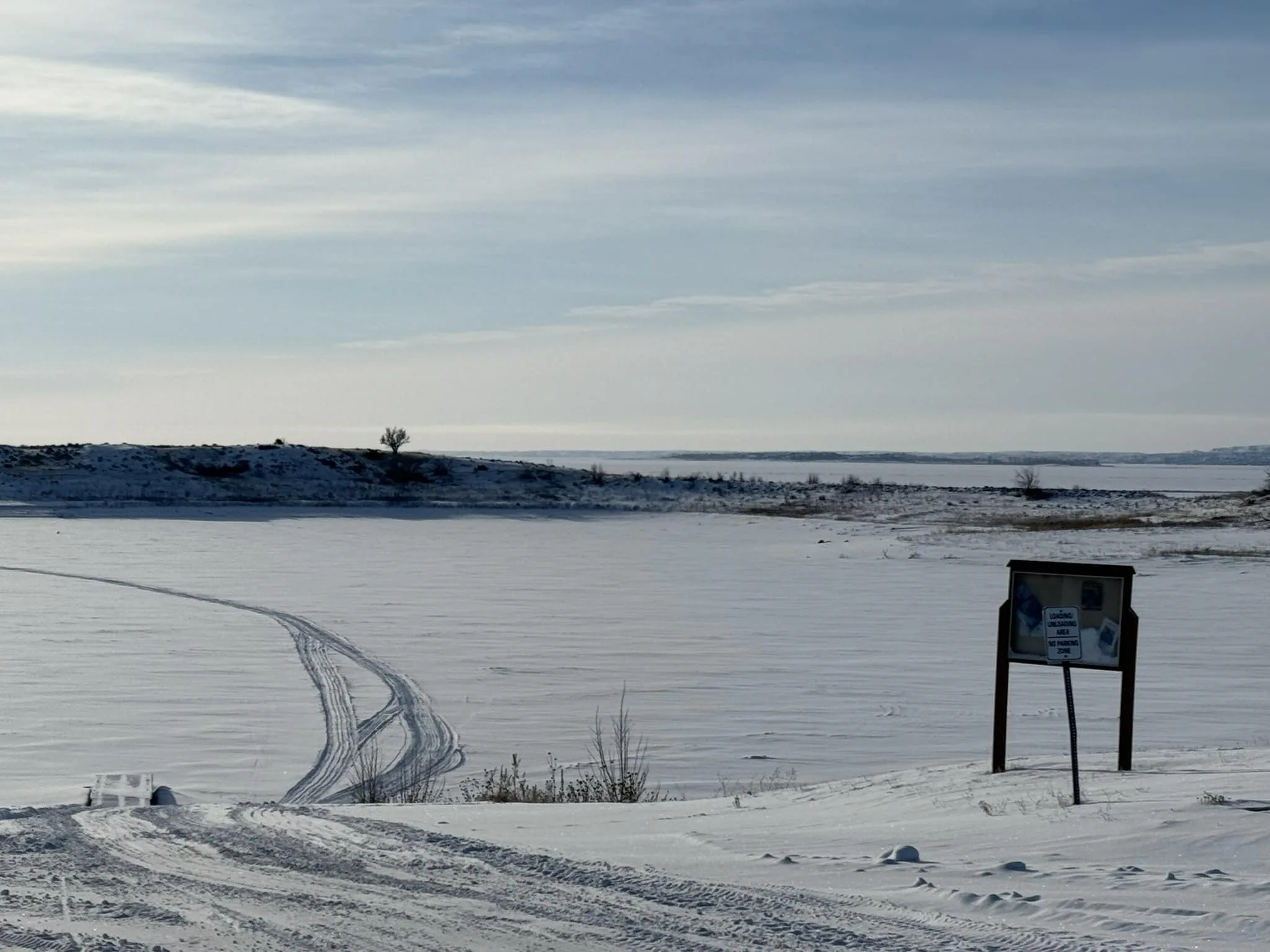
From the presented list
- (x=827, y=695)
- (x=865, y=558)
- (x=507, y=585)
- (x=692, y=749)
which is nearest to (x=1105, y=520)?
(x=865, y=558)

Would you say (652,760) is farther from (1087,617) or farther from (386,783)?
(1087,617)

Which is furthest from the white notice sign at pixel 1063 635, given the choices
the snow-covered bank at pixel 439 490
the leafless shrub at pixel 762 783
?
the snow-covered bank at pixel 439 490

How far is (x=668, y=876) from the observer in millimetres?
6016

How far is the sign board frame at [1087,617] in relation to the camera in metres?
8.51

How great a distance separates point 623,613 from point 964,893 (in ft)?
53.3

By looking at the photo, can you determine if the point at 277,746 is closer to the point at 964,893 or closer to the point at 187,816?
the point at 187,816

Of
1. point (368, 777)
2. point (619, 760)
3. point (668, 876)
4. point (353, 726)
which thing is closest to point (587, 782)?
point (619, 760)

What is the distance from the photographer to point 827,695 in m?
14.5

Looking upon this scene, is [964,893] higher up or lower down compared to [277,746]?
higher up

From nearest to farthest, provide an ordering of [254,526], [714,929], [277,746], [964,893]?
[714,929] → [964,893] → [277,746] → [254,526]

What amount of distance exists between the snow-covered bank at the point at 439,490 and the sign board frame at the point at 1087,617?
40.1 metres

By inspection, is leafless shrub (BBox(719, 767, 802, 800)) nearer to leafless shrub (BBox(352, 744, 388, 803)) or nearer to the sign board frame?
the sign board frame

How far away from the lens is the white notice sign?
7785 mm

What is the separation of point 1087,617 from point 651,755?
14.4ft
